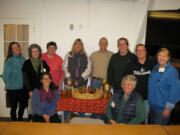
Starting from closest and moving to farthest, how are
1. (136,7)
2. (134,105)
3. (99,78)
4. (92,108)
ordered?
(134,105)
(92,108)
(99,78)
(136,7)

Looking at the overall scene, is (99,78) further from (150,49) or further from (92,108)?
(150,49)

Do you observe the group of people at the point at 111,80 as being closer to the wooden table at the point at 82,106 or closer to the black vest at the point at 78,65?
the black vest at the point at 78,65

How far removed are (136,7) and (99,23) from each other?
0.88 m

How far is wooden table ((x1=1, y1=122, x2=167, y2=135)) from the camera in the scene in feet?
3.05

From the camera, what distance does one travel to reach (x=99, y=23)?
3.63 meters

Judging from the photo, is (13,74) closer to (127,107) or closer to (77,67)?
(77,67)

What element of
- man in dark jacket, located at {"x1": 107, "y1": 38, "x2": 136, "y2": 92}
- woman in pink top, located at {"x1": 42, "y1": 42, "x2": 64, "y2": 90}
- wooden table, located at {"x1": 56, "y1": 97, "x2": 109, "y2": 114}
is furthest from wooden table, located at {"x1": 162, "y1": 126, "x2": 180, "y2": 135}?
woman in pink top, located at {"x1": 42, "y1": 42, "x2": 64, "y2": 90}

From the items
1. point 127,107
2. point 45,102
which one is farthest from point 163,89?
point 45,102

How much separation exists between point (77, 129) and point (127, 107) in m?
1.12

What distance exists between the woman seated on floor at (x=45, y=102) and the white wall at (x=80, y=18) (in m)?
1.43

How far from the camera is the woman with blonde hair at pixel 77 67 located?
2938mm

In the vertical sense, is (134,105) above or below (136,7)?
below

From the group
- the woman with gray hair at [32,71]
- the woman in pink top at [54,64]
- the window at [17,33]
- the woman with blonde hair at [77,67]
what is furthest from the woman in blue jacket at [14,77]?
the window at [17,33]

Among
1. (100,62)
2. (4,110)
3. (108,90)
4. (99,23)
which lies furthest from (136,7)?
(4,110)
